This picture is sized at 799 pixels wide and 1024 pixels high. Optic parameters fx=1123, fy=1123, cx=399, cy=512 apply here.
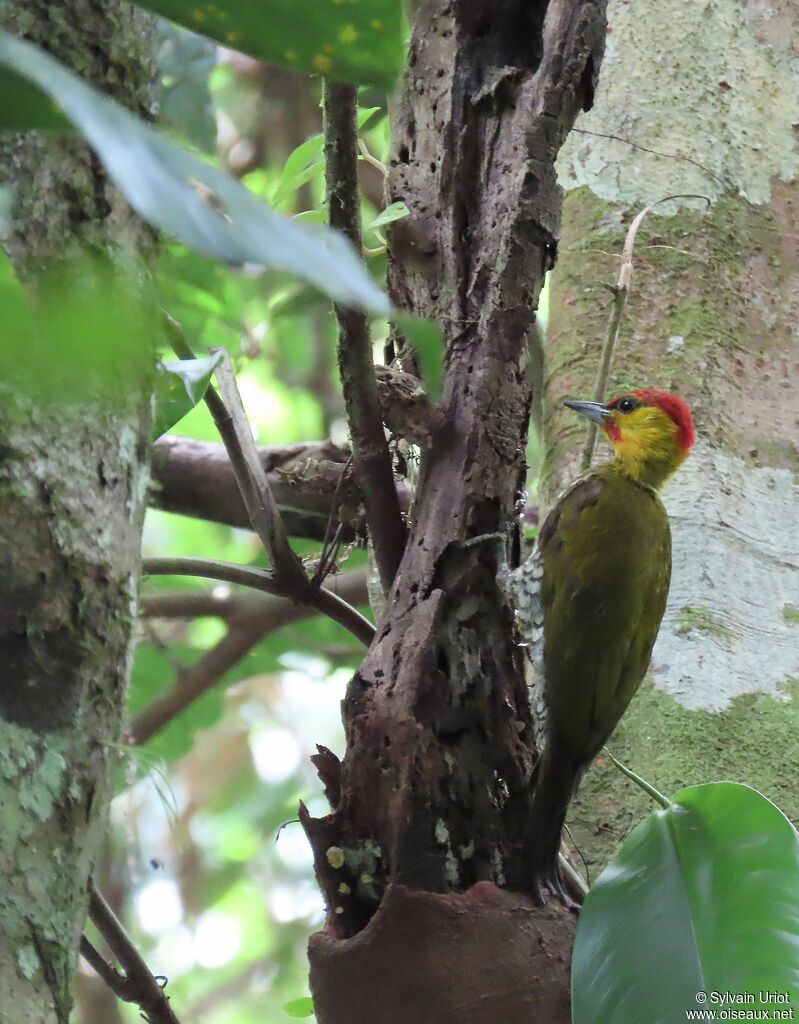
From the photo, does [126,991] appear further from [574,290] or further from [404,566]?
[574,290]

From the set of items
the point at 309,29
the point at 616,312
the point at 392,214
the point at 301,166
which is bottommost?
the point at 309,29

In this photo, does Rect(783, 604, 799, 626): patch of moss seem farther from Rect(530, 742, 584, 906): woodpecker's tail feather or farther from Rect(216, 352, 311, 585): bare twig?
Rect(216, 352, 311, 585): bare twig

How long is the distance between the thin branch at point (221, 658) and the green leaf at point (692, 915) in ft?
5.15

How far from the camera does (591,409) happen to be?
2225mm

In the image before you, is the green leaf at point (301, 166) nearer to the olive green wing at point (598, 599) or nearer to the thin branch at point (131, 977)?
the olive green wing at point (598, 599)

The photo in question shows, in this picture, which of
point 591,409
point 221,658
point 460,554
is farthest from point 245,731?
point 460,554

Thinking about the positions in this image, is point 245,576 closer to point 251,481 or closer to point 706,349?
point 251,481

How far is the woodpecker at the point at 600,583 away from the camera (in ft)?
5.91

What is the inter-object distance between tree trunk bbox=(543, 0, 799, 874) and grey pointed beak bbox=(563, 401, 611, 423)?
0.24 ft

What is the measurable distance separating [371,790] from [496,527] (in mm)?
396

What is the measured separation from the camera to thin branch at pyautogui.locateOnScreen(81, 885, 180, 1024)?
5.09 ft

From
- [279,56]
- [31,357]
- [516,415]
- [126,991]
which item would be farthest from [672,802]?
[31,357]

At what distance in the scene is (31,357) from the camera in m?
0.40

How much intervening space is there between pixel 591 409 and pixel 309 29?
164cm
